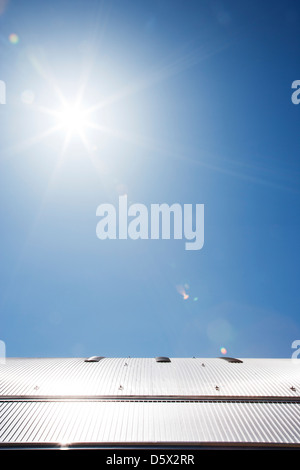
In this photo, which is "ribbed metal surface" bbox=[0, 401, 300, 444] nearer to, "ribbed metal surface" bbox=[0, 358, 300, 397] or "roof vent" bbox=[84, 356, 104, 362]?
"ribbed metal surface" bbox=[0, 358, 300, 397]

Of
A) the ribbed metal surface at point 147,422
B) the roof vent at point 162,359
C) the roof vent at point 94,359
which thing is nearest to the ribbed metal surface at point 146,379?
the roof vent at point 94,359

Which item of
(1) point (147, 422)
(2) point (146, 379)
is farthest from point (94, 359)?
(1) point (147, 422)

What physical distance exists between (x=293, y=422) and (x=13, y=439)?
22.4 metres

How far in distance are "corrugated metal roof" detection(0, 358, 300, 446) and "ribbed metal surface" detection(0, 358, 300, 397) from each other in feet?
0.34

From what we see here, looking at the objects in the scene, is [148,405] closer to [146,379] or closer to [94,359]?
[146,379]

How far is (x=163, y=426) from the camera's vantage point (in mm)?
25266

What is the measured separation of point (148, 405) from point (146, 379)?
20.0ft

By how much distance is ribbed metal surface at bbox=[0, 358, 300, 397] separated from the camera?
3122 centimetres

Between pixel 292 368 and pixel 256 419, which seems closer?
pixel 256 419

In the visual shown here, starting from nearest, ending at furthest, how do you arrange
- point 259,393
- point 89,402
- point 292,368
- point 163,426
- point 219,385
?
point 163,426
point 89,402
point 259,393
point 219,385
point 292,368

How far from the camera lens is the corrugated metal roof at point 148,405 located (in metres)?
24.4

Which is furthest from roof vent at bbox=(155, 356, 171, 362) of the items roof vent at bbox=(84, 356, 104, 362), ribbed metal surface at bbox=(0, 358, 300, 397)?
roof vent at bbox=(84, 356, 104, 362)
